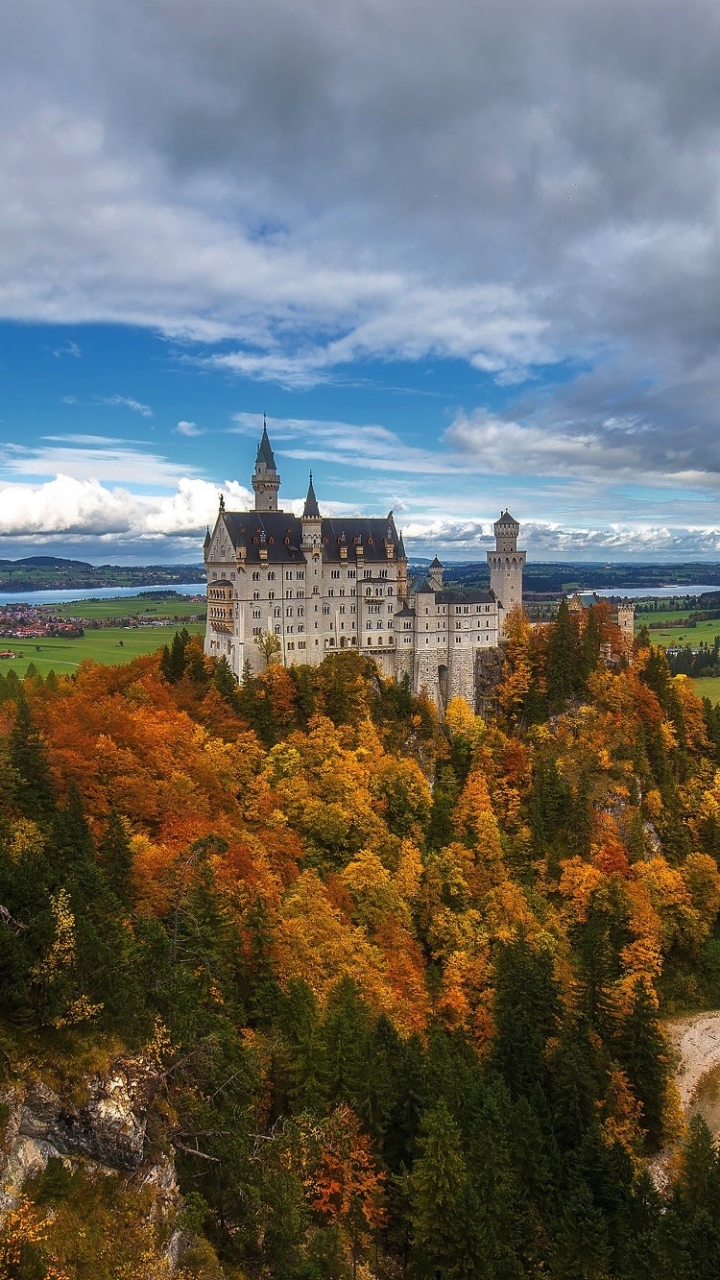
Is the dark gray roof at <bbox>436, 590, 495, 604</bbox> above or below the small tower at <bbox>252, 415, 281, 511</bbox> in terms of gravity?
below

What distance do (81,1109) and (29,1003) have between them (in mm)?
3698

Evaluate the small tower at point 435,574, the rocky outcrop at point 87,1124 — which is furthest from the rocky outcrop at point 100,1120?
the small tower at point 435,574

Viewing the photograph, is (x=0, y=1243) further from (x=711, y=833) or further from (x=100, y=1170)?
(x=711, y=833)

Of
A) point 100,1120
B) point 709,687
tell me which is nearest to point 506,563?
point 709,687

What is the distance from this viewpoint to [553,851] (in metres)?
71.2

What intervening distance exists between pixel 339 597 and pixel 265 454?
17.4m

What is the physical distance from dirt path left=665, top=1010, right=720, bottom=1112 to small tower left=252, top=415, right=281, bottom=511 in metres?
60.4

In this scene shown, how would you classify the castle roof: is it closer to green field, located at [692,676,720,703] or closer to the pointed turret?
the pointed turret

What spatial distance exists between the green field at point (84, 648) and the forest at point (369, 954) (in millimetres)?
30896

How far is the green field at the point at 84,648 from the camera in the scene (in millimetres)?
103375

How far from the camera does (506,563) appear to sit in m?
93.9

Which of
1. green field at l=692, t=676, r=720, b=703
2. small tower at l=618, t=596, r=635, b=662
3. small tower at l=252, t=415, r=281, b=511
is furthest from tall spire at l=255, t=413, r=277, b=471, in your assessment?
green field at l=692, t=676, r=720, b=703

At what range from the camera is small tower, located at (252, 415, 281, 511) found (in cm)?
8775

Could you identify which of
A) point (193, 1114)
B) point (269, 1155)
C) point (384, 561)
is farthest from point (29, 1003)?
point (384, 561)
